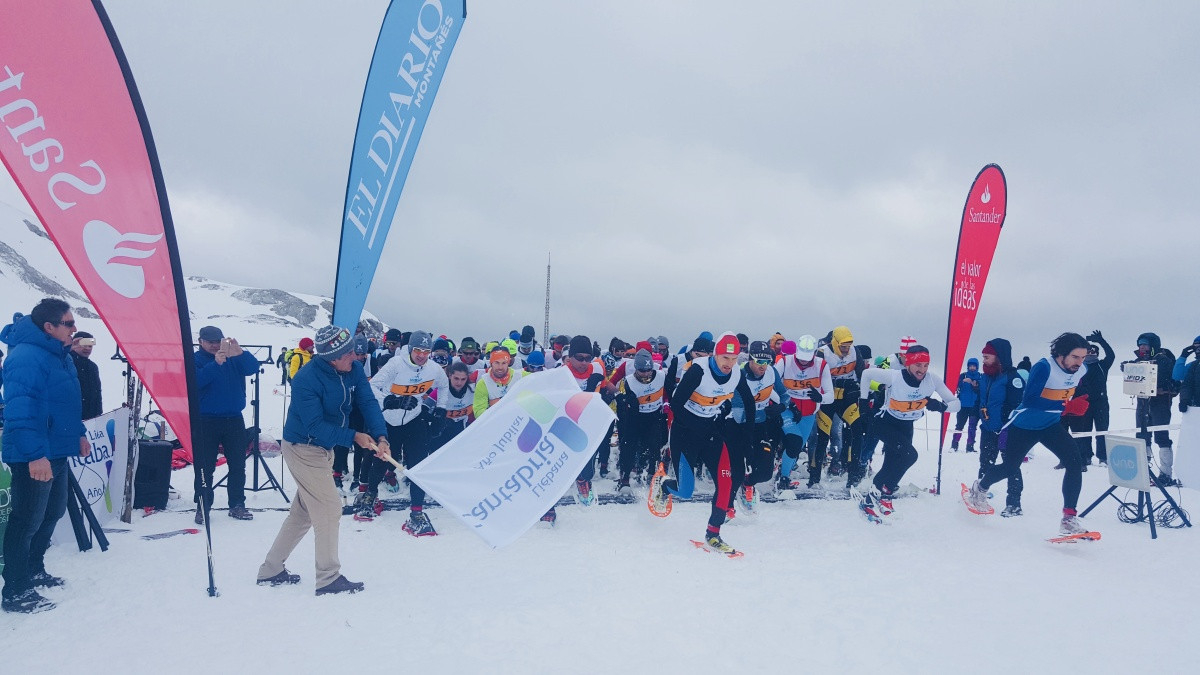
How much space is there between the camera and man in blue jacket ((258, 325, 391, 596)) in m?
4.79

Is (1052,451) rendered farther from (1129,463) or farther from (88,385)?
(88,385)

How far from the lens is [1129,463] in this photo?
6.97 m

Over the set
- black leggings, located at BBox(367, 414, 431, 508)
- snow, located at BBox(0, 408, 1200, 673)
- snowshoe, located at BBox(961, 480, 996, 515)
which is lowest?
snow, located at BBox(0, 408, 1200, 673)

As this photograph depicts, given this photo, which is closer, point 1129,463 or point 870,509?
point 1129,463

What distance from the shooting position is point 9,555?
14.9ft

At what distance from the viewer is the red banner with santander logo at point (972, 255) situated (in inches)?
387

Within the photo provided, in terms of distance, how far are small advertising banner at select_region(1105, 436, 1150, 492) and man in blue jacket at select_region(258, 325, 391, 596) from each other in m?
8.04

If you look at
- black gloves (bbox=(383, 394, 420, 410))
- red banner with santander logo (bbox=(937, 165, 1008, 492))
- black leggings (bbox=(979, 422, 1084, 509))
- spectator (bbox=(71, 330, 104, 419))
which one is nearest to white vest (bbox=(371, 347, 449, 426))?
black gloves (bbox=(383, 394, 420, 410))

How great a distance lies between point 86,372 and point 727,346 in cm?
764

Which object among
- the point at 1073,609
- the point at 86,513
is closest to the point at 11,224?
the point at 86,513

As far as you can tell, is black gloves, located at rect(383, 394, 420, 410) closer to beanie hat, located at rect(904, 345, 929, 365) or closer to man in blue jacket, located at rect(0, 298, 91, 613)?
man in blue jacket, located at rect(0, 298, 91, 613)

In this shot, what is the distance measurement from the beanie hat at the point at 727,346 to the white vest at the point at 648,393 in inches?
88.6

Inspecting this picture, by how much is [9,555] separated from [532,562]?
4034 mm

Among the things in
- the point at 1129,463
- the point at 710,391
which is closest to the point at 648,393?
the point at 710,391
